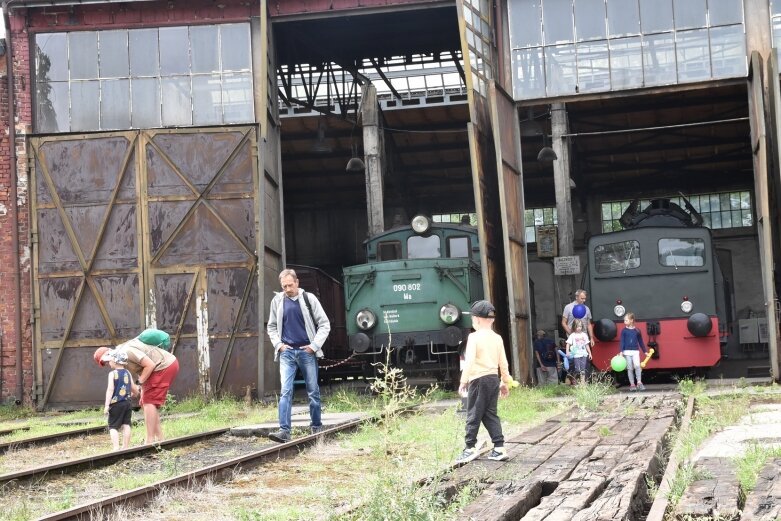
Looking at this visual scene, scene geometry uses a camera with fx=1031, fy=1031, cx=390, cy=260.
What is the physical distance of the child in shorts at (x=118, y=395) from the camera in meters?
10.5

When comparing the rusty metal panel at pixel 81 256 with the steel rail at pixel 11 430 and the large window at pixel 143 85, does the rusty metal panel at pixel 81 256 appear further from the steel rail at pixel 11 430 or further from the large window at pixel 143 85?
the steel rail at pixel 11 430

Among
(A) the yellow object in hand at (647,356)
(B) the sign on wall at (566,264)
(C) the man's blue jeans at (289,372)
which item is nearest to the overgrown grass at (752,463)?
(C) the man's blue jeans at (289,372)

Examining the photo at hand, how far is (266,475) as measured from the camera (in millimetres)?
8188

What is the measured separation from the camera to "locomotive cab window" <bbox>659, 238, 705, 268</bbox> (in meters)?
19.5

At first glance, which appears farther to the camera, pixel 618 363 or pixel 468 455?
pixel 618 363

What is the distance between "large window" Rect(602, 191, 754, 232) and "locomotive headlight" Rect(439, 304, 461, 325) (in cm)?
1601

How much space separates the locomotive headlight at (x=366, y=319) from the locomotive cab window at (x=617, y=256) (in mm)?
4900

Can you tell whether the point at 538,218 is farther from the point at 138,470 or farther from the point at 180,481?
the point at 180,481

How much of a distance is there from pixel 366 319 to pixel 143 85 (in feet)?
22.6

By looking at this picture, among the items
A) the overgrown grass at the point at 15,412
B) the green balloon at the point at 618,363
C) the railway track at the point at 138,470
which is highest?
the green balloon at the point at 618,363

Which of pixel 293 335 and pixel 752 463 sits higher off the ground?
pixel 293 335

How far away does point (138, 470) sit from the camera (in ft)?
29.6

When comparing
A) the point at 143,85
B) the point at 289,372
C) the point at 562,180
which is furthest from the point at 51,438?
the point at 562,180

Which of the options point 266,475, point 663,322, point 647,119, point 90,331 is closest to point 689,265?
point 663,322
